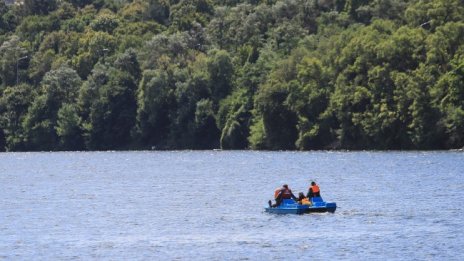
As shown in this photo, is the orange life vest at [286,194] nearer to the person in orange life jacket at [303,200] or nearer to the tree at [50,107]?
the person in orange life jacket at [303,200]

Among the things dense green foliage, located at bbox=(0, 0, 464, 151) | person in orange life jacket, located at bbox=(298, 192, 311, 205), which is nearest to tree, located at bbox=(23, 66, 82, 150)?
dense green foliage, located at bbox=(0, 0, 464, 151)

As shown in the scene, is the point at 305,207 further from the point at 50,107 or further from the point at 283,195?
the point at 50,107

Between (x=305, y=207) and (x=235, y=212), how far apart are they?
5499 mm

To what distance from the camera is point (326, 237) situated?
5934cm

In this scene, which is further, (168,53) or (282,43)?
(168,53)

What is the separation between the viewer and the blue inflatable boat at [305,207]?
68500 millimetres

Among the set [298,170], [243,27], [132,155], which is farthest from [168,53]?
[298,170]

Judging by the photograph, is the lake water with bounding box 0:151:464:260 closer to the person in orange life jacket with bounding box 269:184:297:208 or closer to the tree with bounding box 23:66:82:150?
the person in orange life jacket with bounding box 269:184:297:208

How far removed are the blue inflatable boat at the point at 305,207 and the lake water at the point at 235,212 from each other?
0.41 metres

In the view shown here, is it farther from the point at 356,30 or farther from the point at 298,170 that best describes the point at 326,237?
the point at 356,30

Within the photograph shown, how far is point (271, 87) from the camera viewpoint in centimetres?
15025

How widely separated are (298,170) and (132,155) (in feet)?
187

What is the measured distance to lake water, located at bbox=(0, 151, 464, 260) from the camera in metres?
56.2

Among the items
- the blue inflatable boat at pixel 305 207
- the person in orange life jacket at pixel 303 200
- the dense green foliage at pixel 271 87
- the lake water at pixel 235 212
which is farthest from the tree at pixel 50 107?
the person in orange life jacket at pixel 303 200
